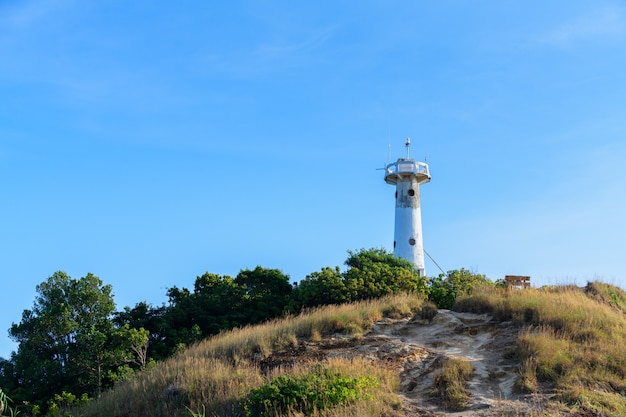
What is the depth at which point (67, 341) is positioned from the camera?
26.0 metres

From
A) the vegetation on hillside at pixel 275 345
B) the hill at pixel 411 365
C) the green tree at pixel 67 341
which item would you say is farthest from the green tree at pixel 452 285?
the green tree at pixel 67 341

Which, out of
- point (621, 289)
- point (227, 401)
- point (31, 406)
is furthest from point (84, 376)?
point (621, 289)

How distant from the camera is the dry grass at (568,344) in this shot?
11.6 m

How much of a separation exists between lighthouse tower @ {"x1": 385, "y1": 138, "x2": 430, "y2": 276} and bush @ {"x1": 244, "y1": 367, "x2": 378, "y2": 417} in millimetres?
25717

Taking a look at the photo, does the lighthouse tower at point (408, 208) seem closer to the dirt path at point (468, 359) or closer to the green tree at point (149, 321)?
the green tree at point (149, 321)

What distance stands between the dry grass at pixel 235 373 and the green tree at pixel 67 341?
7760mm

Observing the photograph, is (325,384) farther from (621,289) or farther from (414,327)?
(621,289)

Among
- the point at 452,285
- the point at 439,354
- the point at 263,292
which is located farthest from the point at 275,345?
the point at 263,292

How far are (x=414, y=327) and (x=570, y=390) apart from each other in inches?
238

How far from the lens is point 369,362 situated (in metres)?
14.1

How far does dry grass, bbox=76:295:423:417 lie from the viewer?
12703 millimetres

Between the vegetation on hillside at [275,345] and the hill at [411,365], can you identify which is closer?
the hill at [411,365]

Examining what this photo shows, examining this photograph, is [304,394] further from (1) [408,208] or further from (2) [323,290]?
(1) [408,208]

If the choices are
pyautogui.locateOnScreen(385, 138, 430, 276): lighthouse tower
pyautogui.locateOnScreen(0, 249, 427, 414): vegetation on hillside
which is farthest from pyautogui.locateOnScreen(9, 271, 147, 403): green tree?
pyautogui.locateOnScreen(385, 138, 430, 276): lighthouse tower
